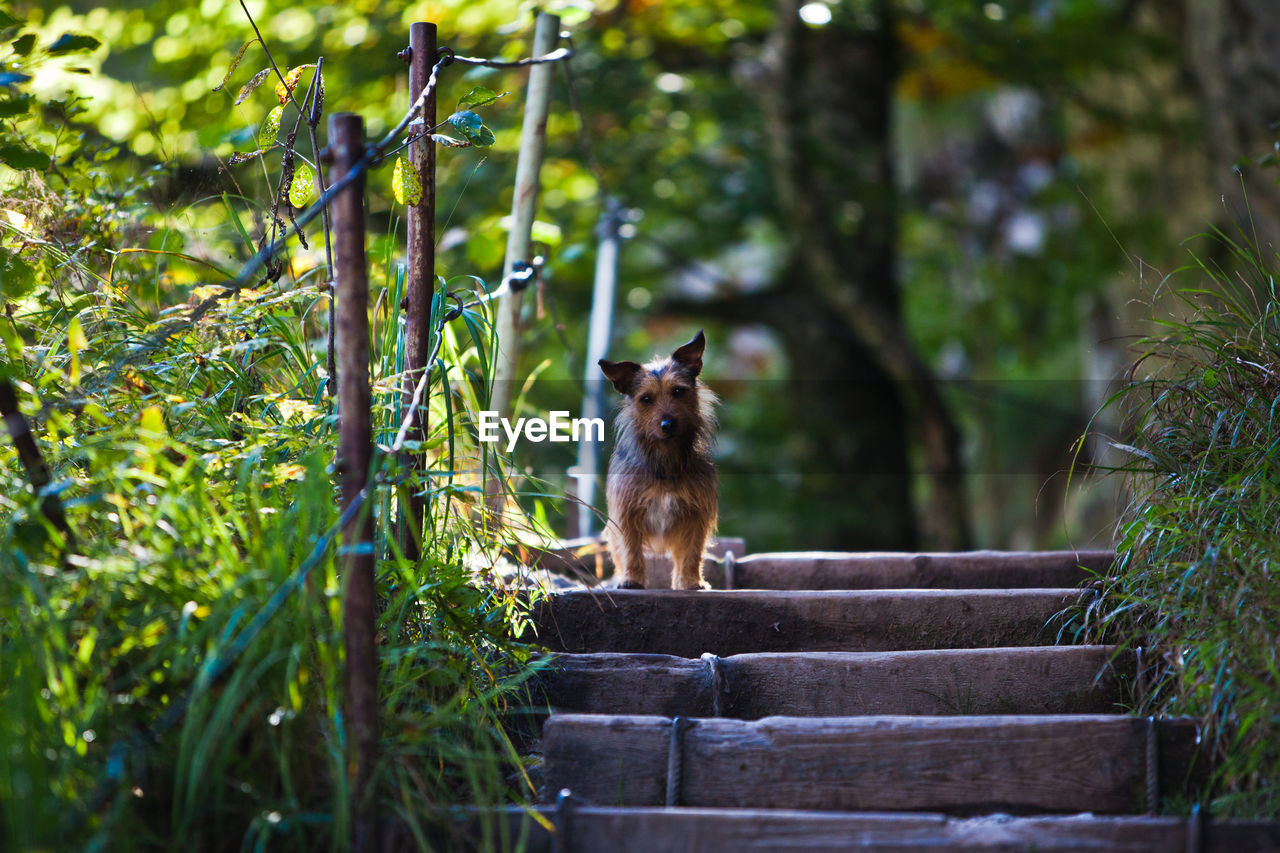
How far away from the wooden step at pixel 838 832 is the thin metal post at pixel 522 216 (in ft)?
7.62

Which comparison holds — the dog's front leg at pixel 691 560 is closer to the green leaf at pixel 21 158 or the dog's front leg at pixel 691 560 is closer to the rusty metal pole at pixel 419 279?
the rusty metal pole at pixel 419 279

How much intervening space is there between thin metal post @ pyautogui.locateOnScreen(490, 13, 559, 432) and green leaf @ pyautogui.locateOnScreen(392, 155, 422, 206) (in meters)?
1.31

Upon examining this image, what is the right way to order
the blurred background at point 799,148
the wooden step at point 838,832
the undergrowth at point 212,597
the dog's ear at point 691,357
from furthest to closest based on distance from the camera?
the blurred background at point 799,148 → the dog's ear at point 691,357 → the wooden step at point 838,832 → the undergrowth at point 212,597

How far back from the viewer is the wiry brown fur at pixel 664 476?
4137 mm

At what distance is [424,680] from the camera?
2.74 m

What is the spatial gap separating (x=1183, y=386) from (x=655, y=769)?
6.57 feet

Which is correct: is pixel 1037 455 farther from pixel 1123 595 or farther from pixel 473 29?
pixel 1123 595

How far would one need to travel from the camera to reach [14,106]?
280 cm

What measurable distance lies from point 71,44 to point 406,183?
90cm

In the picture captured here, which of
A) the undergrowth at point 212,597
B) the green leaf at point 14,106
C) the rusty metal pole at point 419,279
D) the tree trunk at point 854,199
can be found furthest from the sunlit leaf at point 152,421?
the tree trunk at point 854,199

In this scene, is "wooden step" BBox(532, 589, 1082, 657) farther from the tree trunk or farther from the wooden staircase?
the tree trunk

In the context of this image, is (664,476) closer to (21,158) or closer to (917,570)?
(917,570)

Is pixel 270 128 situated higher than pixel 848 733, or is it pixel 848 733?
pixel 270 128

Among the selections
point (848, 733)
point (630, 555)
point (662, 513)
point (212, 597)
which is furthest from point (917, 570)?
point (212, 597)
